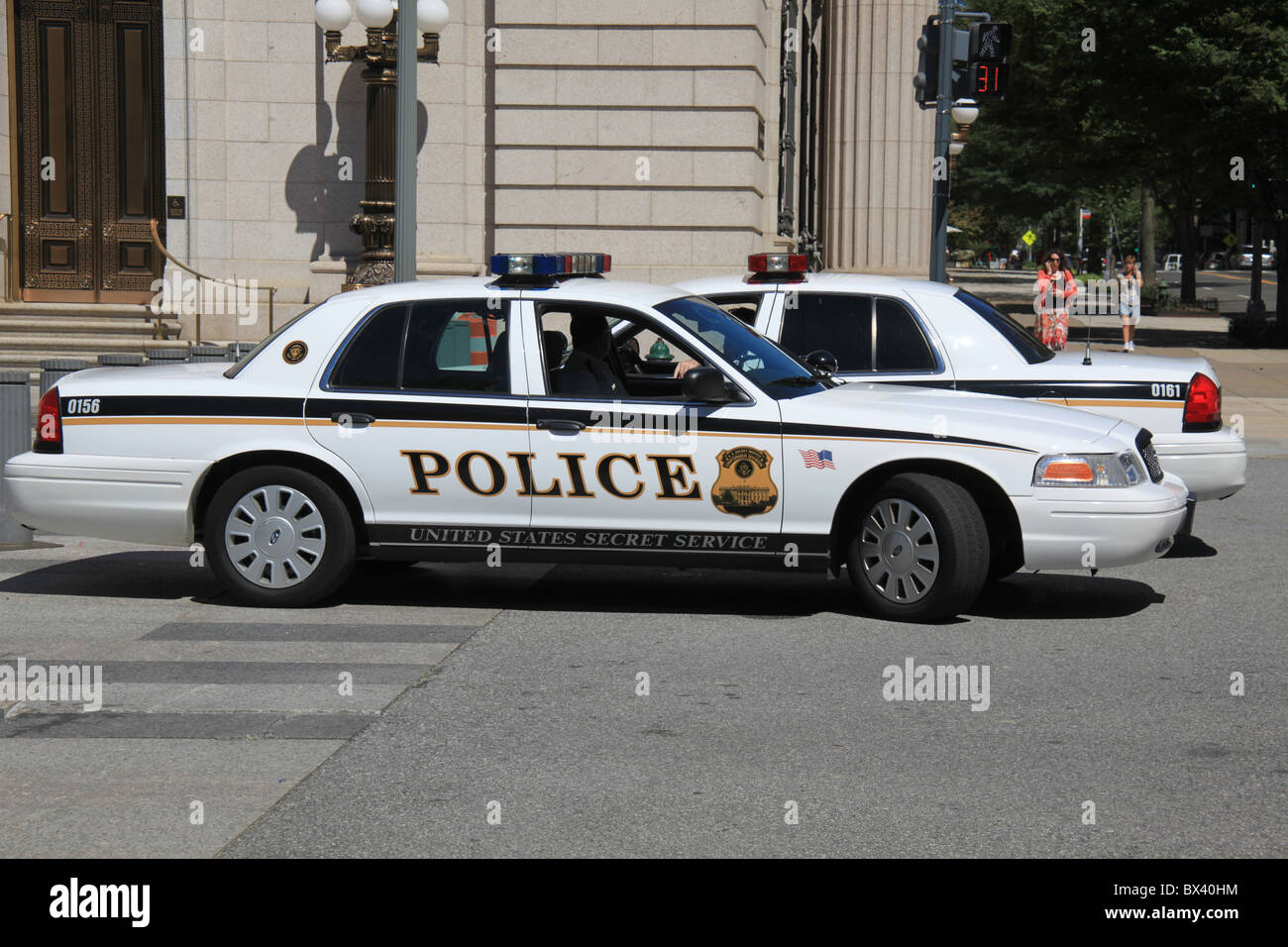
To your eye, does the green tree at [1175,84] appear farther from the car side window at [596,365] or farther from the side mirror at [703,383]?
the side mirror at [703,383]

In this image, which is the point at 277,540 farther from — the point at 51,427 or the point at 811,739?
the point at 811,739

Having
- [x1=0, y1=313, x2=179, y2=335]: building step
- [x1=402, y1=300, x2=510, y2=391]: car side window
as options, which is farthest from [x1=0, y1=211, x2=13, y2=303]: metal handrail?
[x1=402, y1=300, x2=510, y2=391]: car side window

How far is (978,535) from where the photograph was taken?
7.88 meters

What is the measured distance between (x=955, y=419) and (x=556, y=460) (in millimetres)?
1914

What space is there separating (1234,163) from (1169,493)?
82.9 ft

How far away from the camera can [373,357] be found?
8.40 metres

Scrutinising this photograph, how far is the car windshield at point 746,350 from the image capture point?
8.30 meters

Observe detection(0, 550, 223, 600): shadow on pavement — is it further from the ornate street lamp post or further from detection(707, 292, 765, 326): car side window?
the ornate street lamp post

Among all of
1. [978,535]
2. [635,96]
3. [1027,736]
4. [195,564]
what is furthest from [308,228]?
[1027,736]

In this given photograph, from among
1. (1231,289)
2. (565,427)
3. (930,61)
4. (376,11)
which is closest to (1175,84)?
(930,61)

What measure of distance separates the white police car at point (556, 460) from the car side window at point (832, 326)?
130 cm

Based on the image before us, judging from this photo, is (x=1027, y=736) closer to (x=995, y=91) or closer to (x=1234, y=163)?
(x=995, y=91)

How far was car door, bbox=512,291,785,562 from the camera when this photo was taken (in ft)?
26.4

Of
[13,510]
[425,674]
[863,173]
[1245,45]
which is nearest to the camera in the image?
[425,674]
